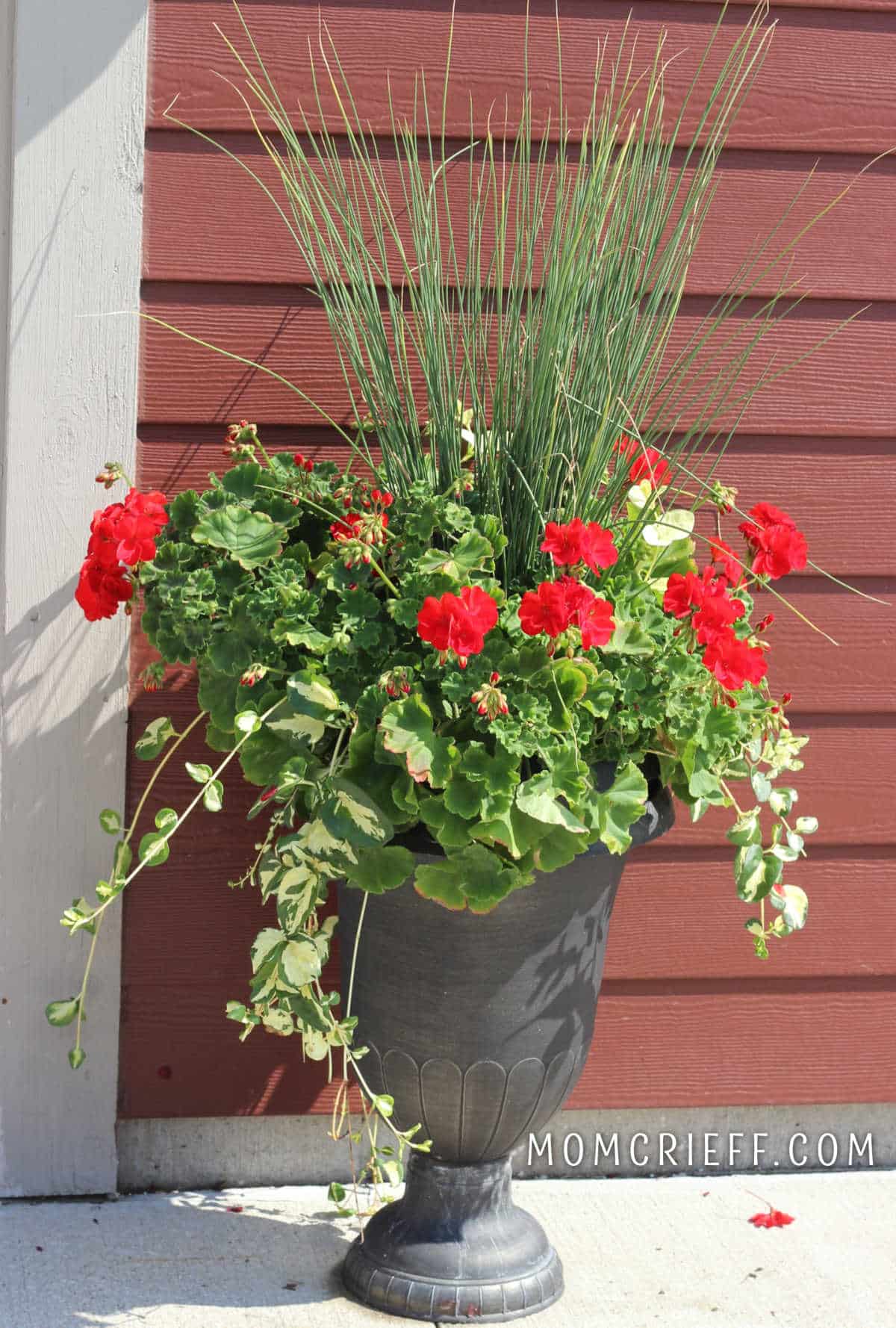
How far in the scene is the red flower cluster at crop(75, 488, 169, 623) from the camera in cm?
169

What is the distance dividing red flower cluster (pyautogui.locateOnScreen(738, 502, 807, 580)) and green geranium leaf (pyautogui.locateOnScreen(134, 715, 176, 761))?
0.81 m

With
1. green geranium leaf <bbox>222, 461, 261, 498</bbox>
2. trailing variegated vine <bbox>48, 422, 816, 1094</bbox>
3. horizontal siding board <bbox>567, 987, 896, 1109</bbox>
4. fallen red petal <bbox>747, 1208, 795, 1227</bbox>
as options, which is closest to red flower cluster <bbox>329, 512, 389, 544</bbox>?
trailing variegated vine <bbox>48, 422, 816, 1094</bbox>

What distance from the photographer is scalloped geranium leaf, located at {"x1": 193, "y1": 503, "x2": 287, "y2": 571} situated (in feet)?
5.51

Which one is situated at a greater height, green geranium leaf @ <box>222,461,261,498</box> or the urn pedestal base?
green geranium leaf @ <box>222,461,261,498</box>

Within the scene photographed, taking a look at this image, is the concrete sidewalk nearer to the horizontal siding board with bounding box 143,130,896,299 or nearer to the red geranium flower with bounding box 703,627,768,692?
the red geranium flower with bounding box 703,627,768,692

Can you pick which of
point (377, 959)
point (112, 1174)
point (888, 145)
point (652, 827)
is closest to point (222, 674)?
point (377, 959)

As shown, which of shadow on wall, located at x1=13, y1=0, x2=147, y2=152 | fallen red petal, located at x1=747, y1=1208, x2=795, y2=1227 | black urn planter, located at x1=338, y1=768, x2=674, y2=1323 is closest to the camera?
black urn planter, located at x1=338, y1=768, x2=674, y2=1323

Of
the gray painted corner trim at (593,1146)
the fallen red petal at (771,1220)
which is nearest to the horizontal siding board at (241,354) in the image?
the gray painted corner trim at (593,1146)

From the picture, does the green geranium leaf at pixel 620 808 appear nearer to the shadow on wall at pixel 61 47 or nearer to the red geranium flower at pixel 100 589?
the red geranium flower at pixel 100 589

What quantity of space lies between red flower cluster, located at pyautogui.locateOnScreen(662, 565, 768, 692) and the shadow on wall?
112 cm

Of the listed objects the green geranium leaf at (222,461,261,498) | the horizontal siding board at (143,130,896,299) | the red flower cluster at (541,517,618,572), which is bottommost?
the red flower cluster at (541,517,618,572)

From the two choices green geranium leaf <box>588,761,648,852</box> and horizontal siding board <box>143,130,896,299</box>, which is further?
horizontal siding board <box>143,130,896,299</box>

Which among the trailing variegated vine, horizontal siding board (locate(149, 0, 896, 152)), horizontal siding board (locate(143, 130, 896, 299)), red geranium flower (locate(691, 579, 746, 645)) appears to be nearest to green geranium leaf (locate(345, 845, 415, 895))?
the trailing variegated vine

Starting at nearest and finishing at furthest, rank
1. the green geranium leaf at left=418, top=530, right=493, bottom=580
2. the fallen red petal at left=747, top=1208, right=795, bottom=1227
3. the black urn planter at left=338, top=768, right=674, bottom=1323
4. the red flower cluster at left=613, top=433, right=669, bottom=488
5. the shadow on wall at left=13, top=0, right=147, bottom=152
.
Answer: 1. the green geranium leaf at left=418, top=530, right=493, bottom=580
2. the black urn planter at left=338, top=768, right=674, bottom=1323
3. the red flower cluster at left=613, top=433, right=669, bottom=488
4. the shadow on wall at left=13, top=0, right=147, bottom=152
5. the fallen red petal at left=747, top=1208, right=795, bottom=1227
